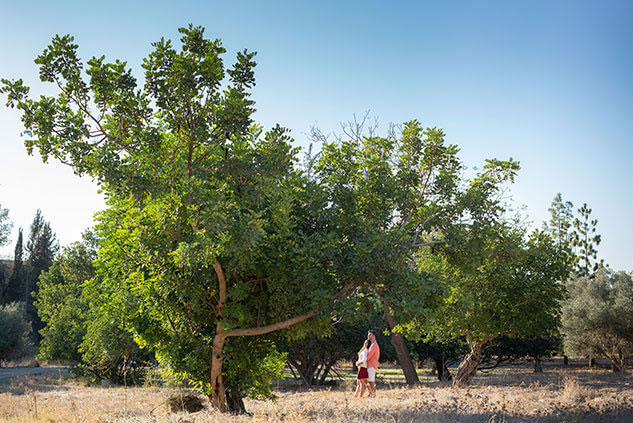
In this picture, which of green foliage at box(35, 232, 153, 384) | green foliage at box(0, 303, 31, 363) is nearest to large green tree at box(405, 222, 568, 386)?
green foliage at box(35, 232, 153, 384)

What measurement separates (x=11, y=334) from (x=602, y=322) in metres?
39.7

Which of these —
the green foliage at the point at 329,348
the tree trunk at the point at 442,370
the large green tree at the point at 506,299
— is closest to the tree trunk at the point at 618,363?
the tree trunk at the point at 442,370

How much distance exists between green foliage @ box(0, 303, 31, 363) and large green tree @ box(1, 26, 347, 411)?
3245 cm

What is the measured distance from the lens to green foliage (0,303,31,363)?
1474 inches

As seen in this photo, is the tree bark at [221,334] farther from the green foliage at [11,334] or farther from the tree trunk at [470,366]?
the green foliage at [11,334]

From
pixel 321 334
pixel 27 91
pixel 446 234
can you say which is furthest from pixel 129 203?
pixel 446 234

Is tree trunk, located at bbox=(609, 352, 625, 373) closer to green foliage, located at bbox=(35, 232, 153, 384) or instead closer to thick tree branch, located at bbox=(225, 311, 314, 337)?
green foliage, located at bbox=(35, 232, 153, 384)

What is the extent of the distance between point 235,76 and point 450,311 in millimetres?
12764

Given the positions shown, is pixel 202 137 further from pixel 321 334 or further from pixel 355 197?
pixel 321 334

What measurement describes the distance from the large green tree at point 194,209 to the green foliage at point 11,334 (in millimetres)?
32448

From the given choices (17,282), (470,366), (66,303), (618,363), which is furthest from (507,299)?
(17,282)

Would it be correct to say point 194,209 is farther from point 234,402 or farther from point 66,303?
point 66,303

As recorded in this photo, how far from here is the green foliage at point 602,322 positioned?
29.5m

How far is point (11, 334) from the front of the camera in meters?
38.0
